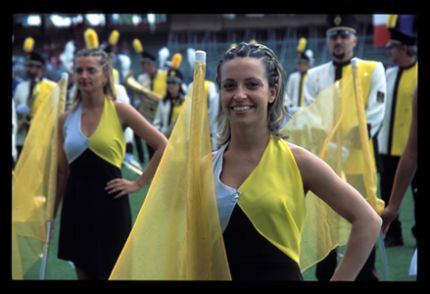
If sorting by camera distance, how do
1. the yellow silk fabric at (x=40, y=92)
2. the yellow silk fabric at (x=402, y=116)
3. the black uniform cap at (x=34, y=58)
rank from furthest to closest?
the black uniform cap at (x=34, y=58) < the yellow silk fabric at (x=40, y=92) < the yellow silk fabric at (x=402, y=116)

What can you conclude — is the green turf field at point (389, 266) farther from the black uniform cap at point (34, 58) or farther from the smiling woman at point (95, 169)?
the black uniform cap at point (34, 58)

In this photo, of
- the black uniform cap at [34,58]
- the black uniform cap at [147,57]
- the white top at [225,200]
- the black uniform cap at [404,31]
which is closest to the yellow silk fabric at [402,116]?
the black uniform cap at [404,31]

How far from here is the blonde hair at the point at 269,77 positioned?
122 inches

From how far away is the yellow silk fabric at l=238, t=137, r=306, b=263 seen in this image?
9.71 feet

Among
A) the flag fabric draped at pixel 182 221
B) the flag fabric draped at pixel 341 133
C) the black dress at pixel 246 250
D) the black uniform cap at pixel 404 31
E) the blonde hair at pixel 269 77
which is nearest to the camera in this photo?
the flag fabric draped at pixel 182 221

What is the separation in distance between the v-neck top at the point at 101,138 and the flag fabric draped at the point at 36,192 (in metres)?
0.17

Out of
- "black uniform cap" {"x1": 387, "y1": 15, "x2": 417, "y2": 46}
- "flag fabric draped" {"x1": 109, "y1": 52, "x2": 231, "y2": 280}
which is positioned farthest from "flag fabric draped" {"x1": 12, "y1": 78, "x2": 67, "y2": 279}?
"black uniform cap" {"x1": 387, "y1": 15, "x2": 417, "y2": 46}

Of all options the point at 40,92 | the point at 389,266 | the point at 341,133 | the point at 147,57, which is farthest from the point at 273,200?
the point at 147,57

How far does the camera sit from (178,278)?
8.95ft

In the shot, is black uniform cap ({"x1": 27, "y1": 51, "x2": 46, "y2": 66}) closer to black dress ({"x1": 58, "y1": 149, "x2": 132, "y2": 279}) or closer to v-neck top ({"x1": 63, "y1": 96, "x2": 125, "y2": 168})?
v-neck top ({"x1": 63, "y1": 96, "x2": 125, "y2": 168})

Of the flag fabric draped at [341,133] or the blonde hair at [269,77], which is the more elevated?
the blonde hair at [269,77]

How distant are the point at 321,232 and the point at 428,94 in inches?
30.6

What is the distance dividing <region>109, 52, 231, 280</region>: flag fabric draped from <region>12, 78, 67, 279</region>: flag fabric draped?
2.71 meters
